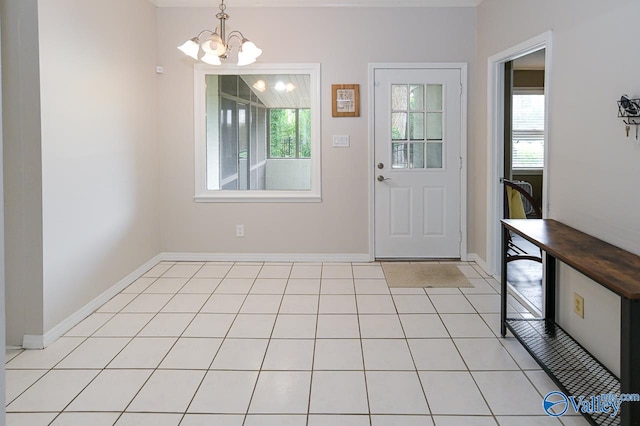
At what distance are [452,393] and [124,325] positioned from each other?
2.18 m

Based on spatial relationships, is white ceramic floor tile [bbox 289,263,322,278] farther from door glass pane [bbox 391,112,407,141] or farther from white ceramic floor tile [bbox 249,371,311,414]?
white ceramic floor tile [bbox 249,371,311,414]

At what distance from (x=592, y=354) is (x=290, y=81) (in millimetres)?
3577

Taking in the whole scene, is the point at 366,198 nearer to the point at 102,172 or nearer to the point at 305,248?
the point at 305,248

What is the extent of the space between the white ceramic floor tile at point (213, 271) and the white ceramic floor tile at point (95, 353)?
147 cm

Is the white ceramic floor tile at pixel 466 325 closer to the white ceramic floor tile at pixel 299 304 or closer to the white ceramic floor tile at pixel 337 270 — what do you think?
the white ceramic floor tile at pixel 299 304

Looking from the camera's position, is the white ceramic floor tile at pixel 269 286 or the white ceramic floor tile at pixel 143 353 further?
the white ceramic floor tile at pixel 269 286

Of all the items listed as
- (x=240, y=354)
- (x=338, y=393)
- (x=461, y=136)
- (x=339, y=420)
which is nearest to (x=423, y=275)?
(x=461, y=136)

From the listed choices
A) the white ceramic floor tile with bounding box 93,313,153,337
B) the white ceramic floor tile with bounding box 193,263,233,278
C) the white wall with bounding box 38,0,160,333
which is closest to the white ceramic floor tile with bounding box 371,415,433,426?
the white ceramic floor tile with bounding box 93,313,153,337

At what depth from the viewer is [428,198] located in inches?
196

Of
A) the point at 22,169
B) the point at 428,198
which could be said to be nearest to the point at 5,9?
the point at 22,169

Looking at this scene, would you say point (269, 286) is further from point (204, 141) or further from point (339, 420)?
point (339, 420)

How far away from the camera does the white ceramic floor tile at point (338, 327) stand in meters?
3.13

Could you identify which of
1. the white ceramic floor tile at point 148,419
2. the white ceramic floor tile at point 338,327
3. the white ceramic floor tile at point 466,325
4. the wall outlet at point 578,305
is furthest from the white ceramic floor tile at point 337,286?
the white ceramic floor tile at point 148,419

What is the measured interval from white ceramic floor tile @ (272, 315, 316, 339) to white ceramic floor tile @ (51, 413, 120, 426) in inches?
44.4
